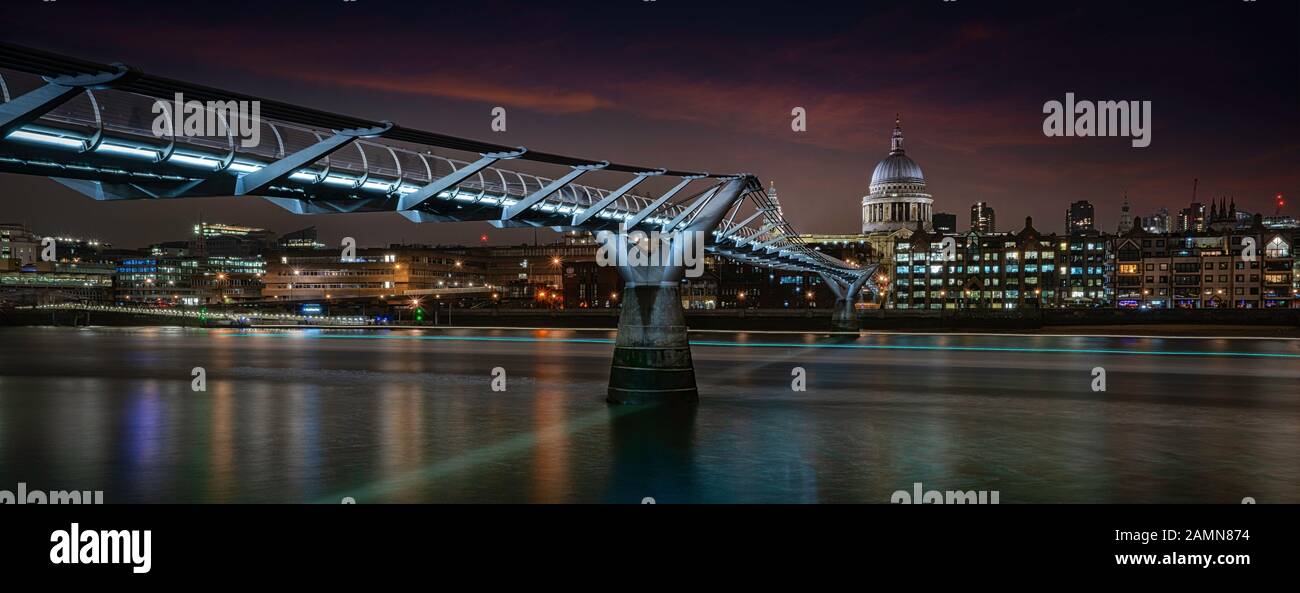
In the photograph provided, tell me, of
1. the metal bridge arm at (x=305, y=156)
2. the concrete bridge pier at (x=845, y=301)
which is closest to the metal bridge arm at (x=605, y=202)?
the metal bridge arm at (x=305, y=156)

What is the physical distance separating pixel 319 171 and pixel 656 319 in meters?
12.9

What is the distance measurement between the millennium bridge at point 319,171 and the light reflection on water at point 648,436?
456 cm

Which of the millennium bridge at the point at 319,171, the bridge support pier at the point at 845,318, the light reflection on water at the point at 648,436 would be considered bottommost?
the light reflection on water at the point at 648,436

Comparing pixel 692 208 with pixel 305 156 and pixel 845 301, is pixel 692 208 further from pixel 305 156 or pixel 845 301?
pixel 845 301

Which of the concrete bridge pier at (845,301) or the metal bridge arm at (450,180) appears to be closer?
the metal bridge arm at (450,180)

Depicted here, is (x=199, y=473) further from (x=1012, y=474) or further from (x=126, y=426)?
(x=1012, y=474)

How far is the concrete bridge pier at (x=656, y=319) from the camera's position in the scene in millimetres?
33688

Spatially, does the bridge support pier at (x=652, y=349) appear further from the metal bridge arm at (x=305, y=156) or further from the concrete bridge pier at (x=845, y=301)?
the concrete bridge pier at (x=845, y=301)

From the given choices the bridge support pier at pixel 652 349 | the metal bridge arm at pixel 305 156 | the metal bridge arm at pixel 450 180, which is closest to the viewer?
the metal bridge arm at pixel 305 156

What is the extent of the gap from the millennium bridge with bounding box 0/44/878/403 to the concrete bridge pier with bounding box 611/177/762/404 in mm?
49
